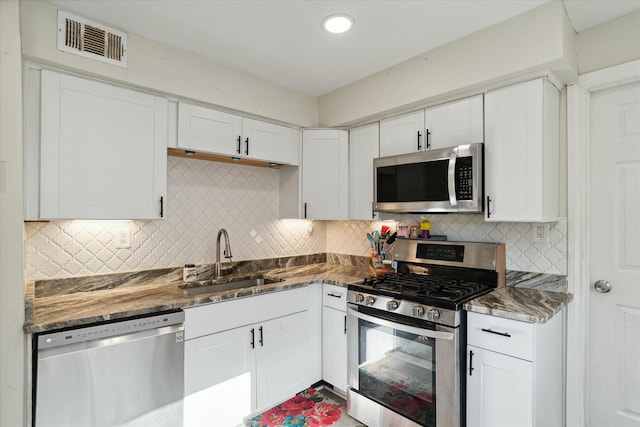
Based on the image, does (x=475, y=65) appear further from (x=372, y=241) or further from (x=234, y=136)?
(x=234, y=136)

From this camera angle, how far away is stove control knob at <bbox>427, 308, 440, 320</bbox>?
1.90 m

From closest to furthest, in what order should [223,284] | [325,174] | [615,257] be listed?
[615,257] → [223,284] → [325,174]

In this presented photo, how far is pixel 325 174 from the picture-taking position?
2.99 meters

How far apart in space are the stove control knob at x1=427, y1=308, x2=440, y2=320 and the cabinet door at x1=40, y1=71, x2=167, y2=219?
1.78m

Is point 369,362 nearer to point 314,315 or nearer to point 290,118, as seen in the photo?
point 314,315

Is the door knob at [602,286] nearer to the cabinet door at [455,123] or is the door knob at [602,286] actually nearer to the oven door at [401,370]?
the oven door at [401,370]

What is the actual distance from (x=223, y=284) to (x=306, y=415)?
1.13 m

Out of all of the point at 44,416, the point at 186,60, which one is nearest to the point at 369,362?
the point at 44,416

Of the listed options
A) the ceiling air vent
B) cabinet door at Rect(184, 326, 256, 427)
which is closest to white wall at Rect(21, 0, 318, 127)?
the ceiling air vent

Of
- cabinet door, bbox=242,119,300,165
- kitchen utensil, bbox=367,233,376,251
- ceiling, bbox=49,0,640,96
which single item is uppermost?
ceiling, bbox=49,0,640,96

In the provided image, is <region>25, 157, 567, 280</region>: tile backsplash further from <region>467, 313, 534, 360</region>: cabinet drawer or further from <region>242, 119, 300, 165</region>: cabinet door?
<region>467, 313, 534, 360</region>: cabinet drawer

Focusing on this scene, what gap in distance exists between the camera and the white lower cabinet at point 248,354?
2.03 metres

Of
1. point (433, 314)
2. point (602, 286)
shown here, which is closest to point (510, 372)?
point (433, 314)

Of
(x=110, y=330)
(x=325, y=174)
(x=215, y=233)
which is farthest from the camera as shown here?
(x=325, y=174)
